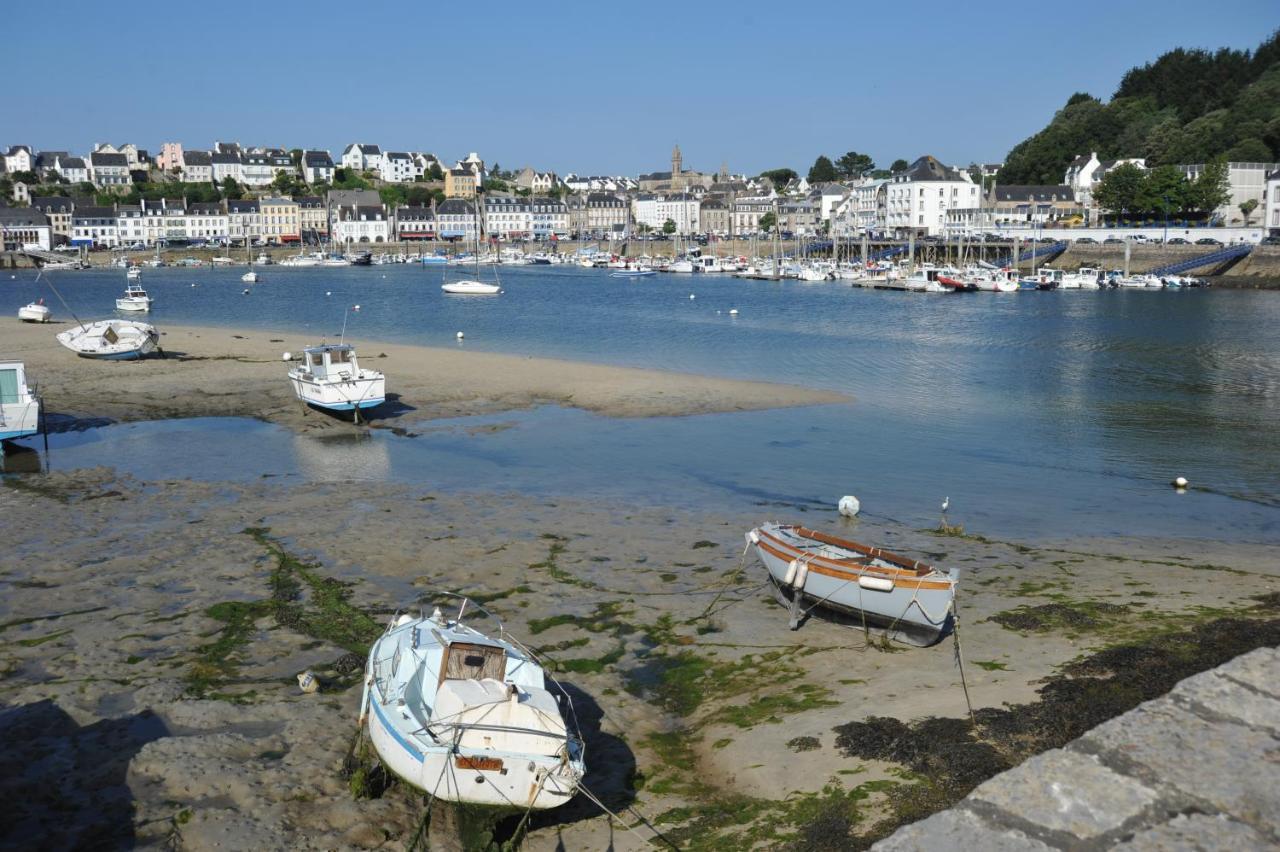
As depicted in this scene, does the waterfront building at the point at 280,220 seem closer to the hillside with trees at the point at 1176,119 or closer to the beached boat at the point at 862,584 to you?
the hillside with trees at the point at 1176,119

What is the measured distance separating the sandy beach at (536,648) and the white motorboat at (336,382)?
578 centimetres

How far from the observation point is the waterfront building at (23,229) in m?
138

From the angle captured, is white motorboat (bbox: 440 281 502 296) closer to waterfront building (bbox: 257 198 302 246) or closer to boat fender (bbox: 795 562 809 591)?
boat fender (bbox: 795 562 809 591)

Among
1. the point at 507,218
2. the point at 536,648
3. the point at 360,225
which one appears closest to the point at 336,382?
the point at 536,648

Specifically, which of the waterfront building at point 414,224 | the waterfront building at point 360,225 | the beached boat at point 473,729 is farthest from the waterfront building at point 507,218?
the beached boat at point 473,729

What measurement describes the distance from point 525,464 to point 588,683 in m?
11.8

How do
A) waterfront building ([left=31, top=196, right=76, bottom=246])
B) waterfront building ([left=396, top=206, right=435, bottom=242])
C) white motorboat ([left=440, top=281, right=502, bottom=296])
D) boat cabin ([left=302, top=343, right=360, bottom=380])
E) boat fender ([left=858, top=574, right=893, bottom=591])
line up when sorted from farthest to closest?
waterfront building ([left=396, top=206, right=435, bottom=242]) < waterfront building ([left=31, top=196, right=76, bottom=246]) < white motorboat ([left=440, top=281, right=502, bottom=296]) < boat cabin ([left=302, top=343, right=360, bottom=380]) < boat fender ([left=858, top=574, right=893, bottom=591])

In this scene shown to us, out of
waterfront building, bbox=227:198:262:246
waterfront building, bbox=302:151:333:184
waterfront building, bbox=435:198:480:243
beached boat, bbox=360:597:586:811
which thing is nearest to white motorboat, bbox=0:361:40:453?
beached boat, bbox=360:597:586:811

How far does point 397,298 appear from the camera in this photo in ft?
265

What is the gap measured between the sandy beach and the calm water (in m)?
2.00

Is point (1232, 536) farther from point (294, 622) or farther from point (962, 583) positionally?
point (294, 622)

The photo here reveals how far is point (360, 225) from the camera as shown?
16600 centimetres

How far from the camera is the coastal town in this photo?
102 m

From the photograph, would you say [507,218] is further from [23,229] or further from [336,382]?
[336,382]
